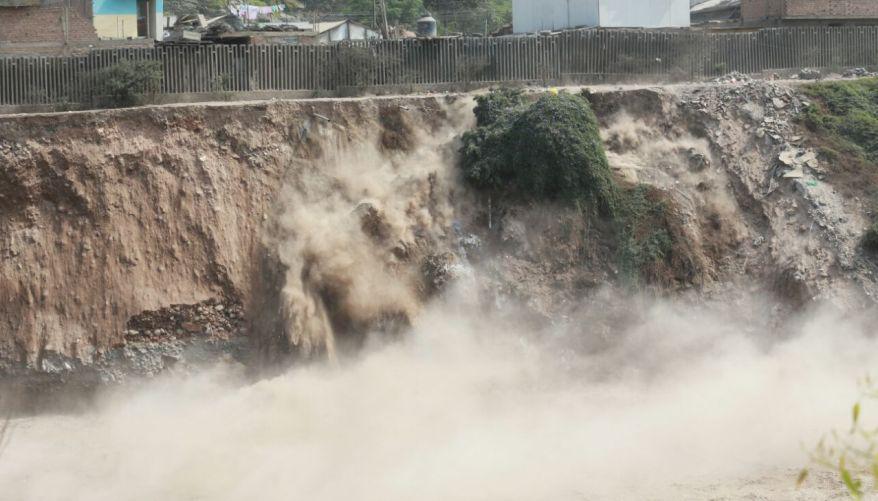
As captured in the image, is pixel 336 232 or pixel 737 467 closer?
pixel 737 467

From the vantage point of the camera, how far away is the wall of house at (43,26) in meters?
31.6

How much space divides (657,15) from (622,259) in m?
13.9

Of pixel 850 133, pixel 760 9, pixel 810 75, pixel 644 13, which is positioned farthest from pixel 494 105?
pixel 760 9

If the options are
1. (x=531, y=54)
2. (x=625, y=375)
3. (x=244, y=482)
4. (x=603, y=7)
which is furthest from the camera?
(x=603, y=7)

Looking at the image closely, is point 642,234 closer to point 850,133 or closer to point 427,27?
point 850,133

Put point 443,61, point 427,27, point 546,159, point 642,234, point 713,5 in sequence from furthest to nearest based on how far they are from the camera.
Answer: point 713,5 → point 427,27 → point 443,61 → point 642,234 → point 546,159

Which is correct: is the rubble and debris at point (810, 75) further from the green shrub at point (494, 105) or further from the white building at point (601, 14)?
the green shrub at point (494, 105)

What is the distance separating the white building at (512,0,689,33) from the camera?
34188 mm

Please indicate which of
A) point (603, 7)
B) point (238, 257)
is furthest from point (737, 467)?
point (603, 7)

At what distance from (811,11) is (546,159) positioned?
50.6ft

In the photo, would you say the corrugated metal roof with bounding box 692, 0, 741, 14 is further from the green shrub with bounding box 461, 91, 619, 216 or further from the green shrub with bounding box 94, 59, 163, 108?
the green shrub with bounding box 94, 59, 163, 108

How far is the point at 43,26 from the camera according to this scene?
105 feet

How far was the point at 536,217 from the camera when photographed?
24766 mm

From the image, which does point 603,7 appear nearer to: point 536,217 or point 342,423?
point 536,217
